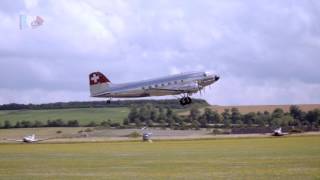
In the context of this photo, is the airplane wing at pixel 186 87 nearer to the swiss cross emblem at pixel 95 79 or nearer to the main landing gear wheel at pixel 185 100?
the main landing gear wheel at pixel 185 100

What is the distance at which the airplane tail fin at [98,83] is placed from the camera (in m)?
99.4

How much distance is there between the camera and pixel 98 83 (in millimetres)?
99750

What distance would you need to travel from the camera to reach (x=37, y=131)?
180750mm

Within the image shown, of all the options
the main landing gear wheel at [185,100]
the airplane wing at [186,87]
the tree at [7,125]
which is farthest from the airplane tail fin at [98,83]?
the tree at [7,125]

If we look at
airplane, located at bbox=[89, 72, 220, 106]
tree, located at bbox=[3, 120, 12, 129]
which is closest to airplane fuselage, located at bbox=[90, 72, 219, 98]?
airplane, located at bbox=[89, 72, 220, 106]

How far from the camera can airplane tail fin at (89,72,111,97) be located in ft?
326

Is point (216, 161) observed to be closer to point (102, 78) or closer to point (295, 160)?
point (295, 160)

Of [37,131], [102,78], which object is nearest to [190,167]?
[102,78]

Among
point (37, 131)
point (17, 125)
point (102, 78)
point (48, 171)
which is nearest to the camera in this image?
point (48, 171)

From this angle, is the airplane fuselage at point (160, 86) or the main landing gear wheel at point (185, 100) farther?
the airplane fuselage at point (160, 86)

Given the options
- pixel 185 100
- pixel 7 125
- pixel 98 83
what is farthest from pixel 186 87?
pixel 7 125

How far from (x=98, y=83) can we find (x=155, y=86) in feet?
27.9

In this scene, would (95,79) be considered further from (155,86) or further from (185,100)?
(185,100)

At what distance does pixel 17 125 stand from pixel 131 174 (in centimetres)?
15050
